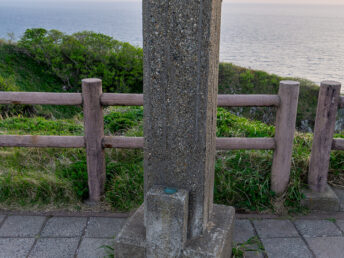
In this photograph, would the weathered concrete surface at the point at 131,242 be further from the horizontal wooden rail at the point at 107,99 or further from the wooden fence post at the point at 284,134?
the wooden fence post at the point at 284,134

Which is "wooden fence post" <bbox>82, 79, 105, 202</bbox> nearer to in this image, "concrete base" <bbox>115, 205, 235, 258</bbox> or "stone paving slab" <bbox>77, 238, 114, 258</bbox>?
"stone paving slab" <bbox>77, 238, 114, 258</bbox>

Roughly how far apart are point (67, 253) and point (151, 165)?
3.86 feet

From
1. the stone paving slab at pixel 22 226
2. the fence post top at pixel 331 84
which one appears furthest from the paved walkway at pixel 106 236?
the fence post top at pixel 331 84

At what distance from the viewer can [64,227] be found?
307 centimetres

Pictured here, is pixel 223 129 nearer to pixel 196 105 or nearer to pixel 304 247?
pixel 304 247

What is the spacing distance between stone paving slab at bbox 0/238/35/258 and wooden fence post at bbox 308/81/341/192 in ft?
8.86

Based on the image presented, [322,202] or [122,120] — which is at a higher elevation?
[122,120]

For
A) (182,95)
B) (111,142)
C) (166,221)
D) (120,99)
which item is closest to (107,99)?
(120,99)

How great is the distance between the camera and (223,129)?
4.39m

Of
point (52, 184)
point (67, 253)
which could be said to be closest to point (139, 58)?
point (52, 184)

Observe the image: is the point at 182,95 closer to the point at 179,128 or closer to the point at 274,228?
the point at 179,128

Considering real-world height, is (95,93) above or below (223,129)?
above

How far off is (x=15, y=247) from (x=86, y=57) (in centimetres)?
1117

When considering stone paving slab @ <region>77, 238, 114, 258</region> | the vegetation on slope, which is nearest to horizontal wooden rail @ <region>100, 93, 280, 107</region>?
the vegetation on slope
